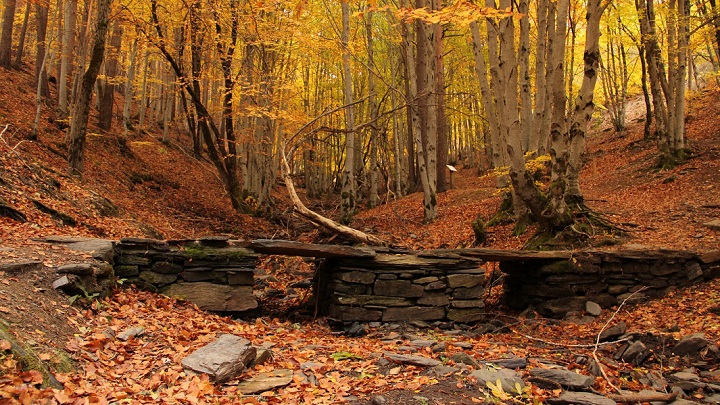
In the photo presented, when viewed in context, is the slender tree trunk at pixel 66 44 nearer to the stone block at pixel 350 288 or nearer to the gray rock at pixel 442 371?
the stone block at pixel 350 288

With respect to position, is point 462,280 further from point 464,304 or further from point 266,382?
point 266,382

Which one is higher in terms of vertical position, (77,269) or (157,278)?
(77,269)

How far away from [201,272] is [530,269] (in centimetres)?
539

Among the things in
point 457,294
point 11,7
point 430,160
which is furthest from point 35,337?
point 11,7

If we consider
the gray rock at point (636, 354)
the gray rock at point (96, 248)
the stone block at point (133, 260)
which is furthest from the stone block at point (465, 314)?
the gray rock at point (96, 248)

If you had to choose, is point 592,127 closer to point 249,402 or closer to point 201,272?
point 201,272

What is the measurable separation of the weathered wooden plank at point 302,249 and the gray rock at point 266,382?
9.13ft

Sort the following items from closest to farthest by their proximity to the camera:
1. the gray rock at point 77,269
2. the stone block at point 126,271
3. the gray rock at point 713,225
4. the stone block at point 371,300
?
1. the gray rock at point 77,269
2. the stone block at point 126,271
3. the stone block at point 371,300
4. the gray rock at point 713,225

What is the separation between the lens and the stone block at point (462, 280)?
7358 millimetres

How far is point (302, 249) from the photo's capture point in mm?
6945

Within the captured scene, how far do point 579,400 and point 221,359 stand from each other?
302 centimetres

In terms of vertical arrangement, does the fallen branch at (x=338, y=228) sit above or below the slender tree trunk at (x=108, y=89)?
below

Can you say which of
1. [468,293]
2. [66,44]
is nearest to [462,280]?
[468,293]

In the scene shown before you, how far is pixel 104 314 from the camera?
190 inches
